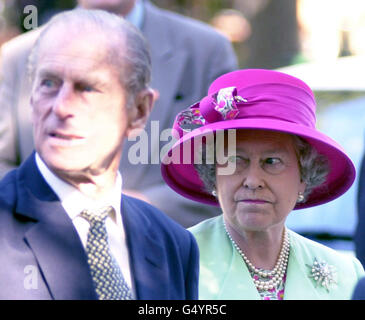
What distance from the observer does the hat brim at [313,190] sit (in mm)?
2277

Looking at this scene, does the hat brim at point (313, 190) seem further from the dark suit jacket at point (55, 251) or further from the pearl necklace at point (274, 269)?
the dark suit jacket at point (55, 251)

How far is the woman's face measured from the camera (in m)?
2.28

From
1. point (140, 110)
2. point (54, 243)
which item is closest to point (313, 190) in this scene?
point (140, 110)

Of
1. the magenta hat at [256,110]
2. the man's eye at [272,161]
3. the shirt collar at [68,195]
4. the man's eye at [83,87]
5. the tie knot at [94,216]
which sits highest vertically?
the man's eye at [83,87]

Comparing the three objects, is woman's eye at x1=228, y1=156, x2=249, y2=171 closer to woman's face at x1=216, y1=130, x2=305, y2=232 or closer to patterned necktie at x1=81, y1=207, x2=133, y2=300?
woman's face at x1=216, y1=130, x2=305, y2=232

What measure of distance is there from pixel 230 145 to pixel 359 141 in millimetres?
1752

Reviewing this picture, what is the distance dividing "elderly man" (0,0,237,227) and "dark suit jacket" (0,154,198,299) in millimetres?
417

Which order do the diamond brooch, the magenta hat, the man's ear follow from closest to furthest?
the man's ear < the magenta hat < the diamond brooch

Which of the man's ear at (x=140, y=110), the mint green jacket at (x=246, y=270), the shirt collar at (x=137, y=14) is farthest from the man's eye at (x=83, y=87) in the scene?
the shirt collar at (x=137, y=14)

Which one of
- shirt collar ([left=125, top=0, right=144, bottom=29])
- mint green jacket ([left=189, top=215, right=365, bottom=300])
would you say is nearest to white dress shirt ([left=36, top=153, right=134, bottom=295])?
mint green jacket ([left=189, top=215, right=365, bottom=300])

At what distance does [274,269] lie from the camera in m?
2.40

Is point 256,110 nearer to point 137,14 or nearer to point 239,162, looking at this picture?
point 239,162

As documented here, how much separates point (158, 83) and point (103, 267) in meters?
1.14

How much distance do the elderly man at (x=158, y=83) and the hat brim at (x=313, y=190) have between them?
142 millimetres
